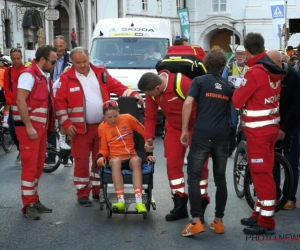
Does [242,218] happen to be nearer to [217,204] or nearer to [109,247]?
[217,204]

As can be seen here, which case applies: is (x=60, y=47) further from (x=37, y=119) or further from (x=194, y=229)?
(x=194, y=229)

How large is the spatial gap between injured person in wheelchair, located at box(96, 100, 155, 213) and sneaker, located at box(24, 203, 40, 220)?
34.7 inches

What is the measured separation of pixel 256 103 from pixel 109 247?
1970 millimetres

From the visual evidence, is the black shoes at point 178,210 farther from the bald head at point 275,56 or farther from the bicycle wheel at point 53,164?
the bicycle wheel at point 53,164

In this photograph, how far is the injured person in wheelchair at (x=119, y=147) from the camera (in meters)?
7.62

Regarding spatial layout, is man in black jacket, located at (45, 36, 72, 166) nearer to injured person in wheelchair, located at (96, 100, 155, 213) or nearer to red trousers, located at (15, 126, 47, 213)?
red trousers, located at (15, 126, 47, 213)

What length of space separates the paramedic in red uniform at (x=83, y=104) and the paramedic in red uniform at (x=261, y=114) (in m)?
1.90

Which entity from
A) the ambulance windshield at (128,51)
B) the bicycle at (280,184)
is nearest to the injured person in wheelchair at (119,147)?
the bicycle at (280,184)

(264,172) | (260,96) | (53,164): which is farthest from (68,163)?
(260,96)

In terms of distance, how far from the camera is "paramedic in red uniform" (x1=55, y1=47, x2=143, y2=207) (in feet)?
27.1

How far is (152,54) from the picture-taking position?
55.1 ft

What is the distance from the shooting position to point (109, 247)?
656cm

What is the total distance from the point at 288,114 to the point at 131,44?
976 centimetres

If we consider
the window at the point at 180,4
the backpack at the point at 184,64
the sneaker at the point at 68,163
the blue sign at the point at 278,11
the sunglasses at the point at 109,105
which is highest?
the window at the point at 180,4
